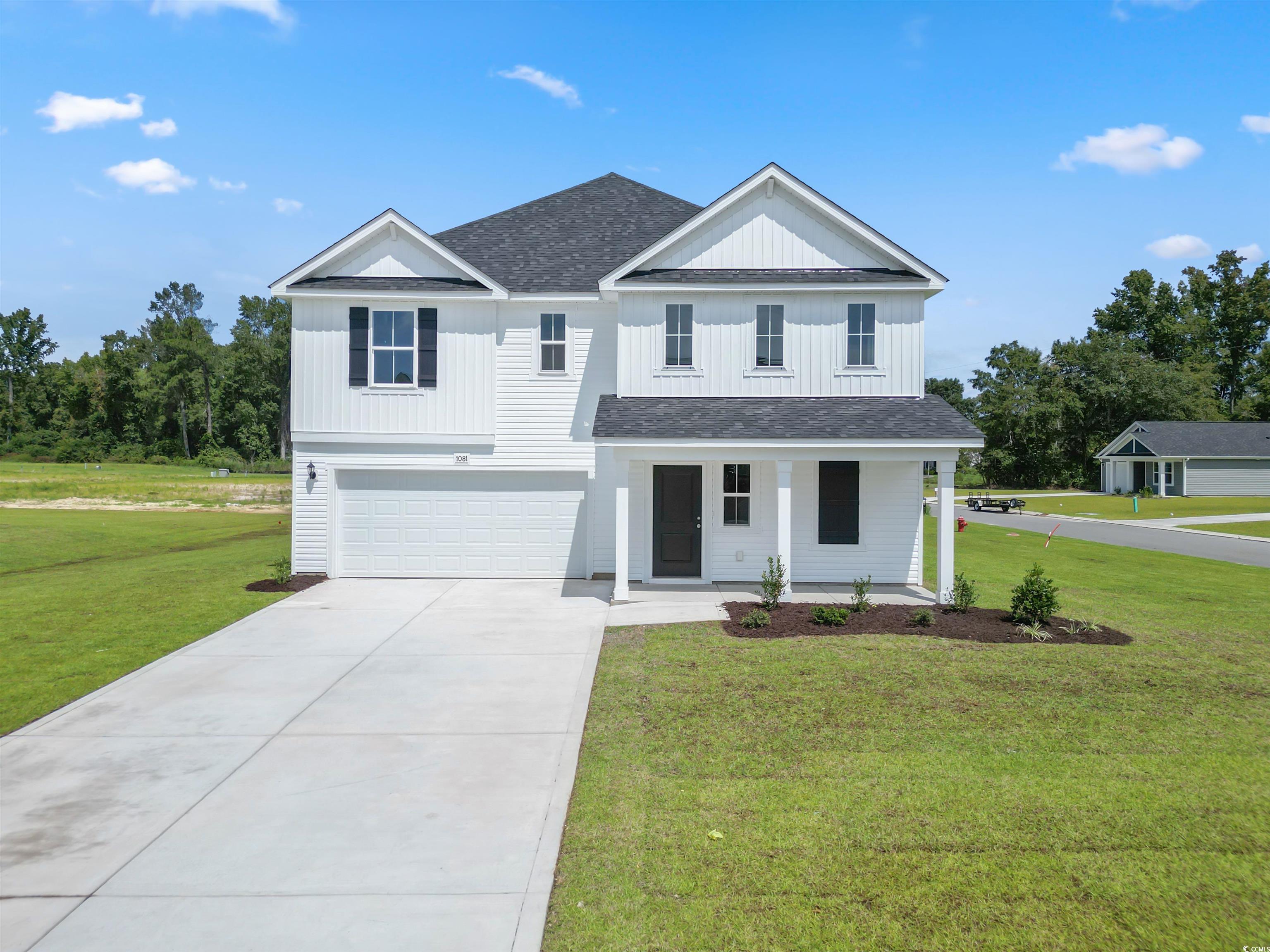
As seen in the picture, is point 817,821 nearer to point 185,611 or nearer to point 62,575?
point 185,611

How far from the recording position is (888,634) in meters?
11.8

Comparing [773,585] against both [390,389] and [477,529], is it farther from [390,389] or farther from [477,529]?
Answer: [390,389]

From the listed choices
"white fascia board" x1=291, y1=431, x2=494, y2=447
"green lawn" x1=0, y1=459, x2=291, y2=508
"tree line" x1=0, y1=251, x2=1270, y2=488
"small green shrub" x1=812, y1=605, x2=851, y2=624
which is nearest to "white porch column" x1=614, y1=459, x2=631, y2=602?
"small green shrub" x1=812, y1=605, x2=851, y2=624

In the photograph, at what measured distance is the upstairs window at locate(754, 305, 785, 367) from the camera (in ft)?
52.0

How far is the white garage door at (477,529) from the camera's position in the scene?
17062 millimetres

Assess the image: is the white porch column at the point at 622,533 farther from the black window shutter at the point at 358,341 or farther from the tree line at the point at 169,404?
the tree line at the point at 169,404

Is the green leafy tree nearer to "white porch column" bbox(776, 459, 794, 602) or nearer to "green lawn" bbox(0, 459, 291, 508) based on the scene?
"green lawn" bbox(0, 459, 291, 508)

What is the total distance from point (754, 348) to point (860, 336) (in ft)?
7.06

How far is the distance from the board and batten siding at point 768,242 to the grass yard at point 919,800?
827cm

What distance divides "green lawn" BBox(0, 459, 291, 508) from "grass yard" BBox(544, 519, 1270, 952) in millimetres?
38294

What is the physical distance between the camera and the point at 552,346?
17.1 meters

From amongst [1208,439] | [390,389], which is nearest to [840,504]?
[390,389]

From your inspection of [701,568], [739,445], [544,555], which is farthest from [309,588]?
[739,445]

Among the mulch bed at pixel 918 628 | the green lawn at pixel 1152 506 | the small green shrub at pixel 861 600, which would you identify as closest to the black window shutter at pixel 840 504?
the small green shrub at pixel 861 600
